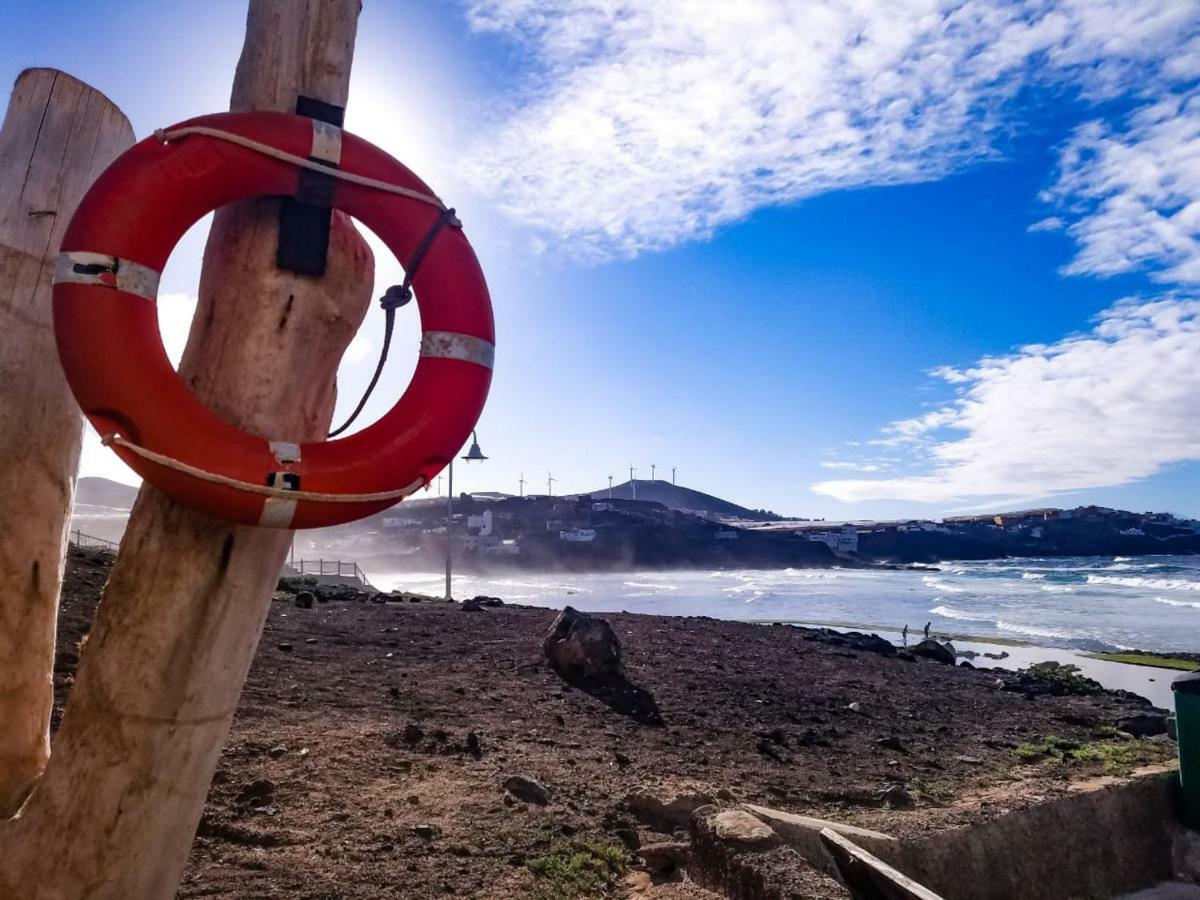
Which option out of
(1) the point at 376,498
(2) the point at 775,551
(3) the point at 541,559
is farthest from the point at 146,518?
(2) the point at 775,551

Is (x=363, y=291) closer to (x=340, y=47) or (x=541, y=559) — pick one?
(x=340, y=47)

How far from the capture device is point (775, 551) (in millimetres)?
78562

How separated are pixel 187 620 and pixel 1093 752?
21.9ft

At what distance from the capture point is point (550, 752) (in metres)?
4.80

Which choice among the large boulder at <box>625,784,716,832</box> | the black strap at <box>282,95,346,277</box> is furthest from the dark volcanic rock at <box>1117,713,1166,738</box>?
the black strap at <box>282,95,346,277</box>

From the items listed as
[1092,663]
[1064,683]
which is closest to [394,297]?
[1064,683]

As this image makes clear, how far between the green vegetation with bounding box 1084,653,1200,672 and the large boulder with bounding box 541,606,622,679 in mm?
11789

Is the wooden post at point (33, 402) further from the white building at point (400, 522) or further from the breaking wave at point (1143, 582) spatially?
the white building at point (400, 522)

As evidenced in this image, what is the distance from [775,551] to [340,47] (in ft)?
261

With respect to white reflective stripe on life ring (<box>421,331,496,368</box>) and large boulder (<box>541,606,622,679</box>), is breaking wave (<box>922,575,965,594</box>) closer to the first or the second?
large boulder (<box>541,606,622,679</box>)

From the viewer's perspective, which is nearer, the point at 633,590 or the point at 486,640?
the point at 486,640

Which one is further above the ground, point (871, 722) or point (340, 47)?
point (340, 47)

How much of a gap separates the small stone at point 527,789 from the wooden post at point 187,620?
246 cm

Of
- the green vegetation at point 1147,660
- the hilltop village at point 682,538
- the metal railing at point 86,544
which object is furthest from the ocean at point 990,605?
the hilltop village at point 682,538
